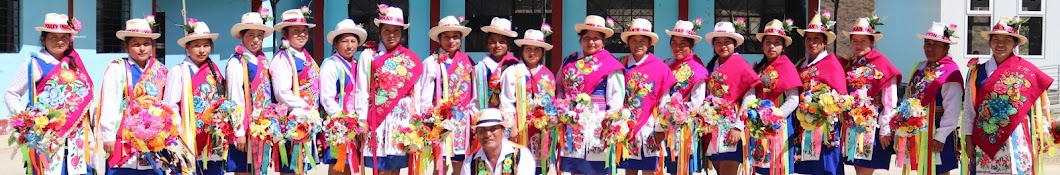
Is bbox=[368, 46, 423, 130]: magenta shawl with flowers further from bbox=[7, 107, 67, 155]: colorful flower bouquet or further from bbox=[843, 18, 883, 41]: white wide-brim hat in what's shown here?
bbox=[843, 18, 883, 41]: white wide-brim hat

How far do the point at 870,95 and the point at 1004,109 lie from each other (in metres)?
0.81

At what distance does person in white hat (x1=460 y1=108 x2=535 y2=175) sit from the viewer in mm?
5945

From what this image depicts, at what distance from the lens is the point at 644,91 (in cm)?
741

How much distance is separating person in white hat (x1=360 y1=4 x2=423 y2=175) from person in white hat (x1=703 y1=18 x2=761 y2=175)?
1.81 m

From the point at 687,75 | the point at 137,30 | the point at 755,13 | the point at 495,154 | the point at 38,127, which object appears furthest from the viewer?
the point at 755,13

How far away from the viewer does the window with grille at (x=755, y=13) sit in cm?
1928

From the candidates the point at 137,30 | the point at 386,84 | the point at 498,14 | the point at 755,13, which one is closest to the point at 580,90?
the point at 386,84

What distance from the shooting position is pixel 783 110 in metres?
7.41

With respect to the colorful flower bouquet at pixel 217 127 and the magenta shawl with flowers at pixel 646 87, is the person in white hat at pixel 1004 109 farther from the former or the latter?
the colorful flower bouquet at pixel 217 127

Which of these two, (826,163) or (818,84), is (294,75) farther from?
(826,163)

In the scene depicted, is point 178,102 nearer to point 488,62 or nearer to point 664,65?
point 488,62

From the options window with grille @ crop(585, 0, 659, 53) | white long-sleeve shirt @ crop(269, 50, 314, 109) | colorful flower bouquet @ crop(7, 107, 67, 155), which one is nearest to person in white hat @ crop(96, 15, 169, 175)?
colorful flower bouquet @ crop(7, 107, 67, 155)

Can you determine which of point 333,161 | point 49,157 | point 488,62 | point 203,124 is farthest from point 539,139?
point 49,157

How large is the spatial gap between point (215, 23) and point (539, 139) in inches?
474
